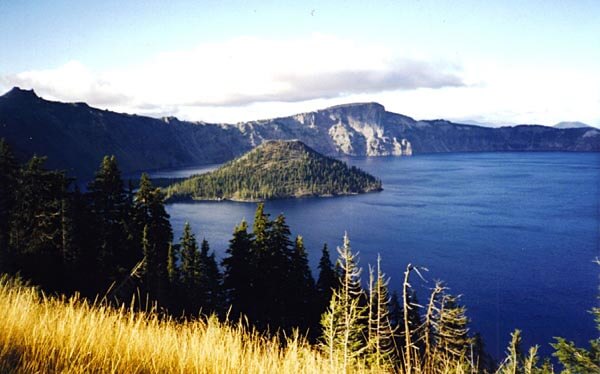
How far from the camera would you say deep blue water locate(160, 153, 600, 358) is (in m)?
57.3

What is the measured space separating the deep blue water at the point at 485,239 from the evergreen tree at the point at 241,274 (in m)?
14.2

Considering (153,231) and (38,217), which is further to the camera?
(153,231)

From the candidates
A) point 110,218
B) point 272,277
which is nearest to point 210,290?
point 272,277

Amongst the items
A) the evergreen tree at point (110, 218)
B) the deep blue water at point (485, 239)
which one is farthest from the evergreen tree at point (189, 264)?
the deep blue water at point (485, 239)

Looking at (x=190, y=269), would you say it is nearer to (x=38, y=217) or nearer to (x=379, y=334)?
(x=38, y=217)

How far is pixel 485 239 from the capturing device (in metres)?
93.2

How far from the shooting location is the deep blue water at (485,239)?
5734 cm

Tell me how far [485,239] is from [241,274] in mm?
77935

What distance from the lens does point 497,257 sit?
7938 cm

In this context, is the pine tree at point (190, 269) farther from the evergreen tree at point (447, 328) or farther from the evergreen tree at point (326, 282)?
the evergreen tree at point (447, 328)

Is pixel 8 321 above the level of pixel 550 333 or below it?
above

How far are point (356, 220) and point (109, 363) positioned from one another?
4756 inches

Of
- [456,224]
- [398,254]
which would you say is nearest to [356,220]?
[456,224]

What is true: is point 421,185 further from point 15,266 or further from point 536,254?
point 15,266
